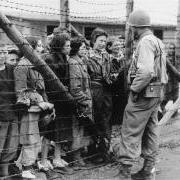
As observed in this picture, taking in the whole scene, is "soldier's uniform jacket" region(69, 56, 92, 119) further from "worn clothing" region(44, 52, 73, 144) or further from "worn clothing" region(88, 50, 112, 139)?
"worn clothing" region(88, 50, 112, 139)

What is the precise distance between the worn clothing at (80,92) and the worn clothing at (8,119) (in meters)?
0.85

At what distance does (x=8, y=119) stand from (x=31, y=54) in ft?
2.72

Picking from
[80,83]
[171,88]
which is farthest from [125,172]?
[171,88]

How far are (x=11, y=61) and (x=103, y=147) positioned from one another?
2.00 m

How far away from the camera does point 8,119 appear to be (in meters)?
5.07

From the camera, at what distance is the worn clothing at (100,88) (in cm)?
612

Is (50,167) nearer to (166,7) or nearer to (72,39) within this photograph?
(72,39)

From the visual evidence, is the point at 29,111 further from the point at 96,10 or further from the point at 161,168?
the point at 96,10

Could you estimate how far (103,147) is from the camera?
6.29 meters

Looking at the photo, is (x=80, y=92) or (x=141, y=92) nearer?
(x=141, y=92)

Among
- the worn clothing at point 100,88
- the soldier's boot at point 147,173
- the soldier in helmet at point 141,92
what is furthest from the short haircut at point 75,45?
the soldier's boot at point 147,173

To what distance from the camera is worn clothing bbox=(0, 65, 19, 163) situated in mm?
5035

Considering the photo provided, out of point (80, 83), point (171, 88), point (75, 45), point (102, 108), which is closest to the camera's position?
point (80, 83)

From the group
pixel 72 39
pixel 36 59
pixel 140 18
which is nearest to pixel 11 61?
pixel 36 59
